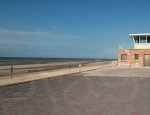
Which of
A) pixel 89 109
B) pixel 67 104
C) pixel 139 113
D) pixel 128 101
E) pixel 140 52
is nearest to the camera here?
pixel 139 113

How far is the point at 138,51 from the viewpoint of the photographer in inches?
2179

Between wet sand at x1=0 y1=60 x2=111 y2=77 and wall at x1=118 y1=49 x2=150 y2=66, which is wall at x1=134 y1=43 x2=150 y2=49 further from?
wet sand at x1=0 y1=60 x2=111 y2=77

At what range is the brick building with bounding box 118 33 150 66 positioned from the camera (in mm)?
55219

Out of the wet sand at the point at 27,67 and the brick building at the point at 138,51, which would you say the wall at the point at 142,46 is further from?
the wet sand at the point at 27,67

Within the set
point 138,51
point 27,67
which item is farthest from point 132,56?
point 27,67

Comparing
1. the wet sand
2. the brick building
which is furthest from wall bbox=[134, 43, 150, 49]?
the wet sand

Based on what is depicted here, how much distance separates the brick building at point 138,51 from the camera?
181ft

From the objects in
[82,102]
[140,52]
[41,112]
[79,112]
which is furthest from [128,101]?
[140,52]

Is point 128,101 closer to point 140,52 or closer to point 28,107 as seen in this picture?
point 28,107

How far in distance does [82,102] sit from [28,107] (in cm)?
263

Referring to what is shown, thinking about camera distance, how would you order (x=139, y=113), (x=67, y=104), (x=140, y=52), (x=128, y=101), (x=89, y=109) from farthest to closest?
1. (x=140, y=52)
2. (x=128, y=101)
3. (x=67, y=104)
4. (x=89, y=109)
5. (x=139, y=113)

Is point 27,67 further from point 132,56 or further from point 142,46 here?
point 142,46

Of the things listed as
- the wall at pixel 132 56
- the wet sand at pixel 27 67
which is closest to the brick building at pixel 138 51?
the wall at pixel 132 56

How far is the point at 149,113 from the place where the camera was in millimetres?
10891
